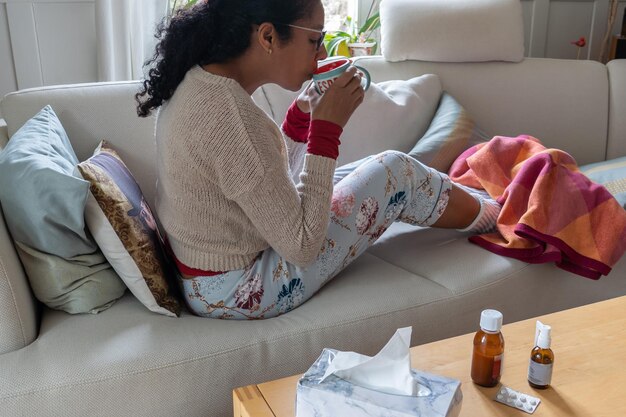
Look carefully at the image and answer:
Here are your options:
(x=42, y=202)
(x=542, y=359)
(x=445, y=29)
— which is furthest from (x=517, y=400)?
(x=445, y=29)

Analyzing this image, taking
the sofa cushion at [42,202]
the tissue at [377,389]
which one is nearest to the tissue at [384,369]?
the tissue at [377,389]

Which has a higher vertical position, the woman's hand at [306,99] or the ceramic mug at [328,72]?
the ceramic mug at [328,72]

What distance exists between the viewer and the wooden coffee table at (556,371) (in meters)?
1.05

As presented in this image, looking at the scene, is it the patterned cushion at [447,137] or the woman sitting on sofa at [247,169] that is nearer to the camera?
the woman sitting on sofa at [247,169]

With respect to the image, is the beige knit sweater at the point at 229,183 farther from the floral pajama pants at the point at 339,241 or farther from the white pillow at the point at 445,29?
the white pillow at the point at 445,29

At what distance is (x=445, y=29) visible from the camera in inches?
93.2

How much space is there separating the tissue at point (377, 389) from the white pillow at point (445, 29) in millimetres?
1599

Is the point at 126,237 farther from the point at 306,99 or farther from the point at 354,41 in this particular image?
the point at 354,41

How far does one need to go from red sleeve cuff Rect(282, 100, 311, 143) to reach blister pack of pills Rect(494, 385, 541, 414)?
879mm

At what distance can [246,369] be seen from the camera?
1.37 m

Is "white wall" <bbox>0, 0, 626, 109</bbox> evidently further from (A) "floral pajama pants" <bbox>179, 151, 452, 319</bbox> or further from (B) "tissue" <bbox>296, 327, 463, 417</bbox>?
(B) "tissue" <bbox>296, 327, 463, 417</bbox>

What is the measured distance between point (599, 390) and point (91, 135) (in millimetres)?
1316

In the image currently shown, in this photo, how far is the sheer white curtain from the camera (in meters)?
2.28

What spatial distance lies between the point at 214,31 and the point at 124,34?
1.08 m
